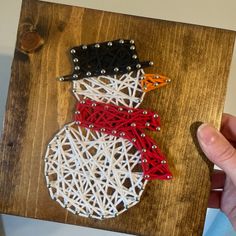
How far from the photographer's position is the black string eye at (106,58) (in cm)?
51

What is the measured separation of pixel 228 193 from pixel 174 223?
0.85ft

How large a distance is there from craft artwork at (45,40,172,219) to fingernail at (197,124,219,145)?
2.3 inches

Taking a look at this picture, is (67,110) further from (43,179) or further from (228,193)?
(228,193)

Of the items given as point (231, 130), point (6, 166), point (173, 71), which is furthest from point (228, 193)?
point (6, 166)

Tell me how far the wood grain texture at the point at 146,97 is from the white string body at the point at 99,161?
0.02 meters

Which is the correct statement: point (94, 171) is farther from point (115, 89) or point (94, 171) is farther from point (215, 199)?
point (215, 199)

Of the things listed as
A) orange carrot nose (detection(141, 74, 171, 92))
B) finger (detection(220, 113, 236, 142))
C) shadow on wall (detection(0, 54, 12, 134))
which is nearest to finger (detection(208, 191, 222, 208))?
finger (detection(220, 113, 236, 142))

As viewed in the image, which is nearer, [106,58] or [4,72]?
[106,58]

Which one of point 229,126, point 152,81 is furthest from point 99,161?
point 229,126

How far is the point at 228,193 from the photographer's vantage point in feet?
2.45

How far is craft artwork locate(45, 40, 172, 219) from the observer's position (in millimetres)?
515

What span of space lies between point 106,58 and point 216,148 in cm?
20

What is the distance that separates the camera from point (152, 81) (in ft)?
1.69

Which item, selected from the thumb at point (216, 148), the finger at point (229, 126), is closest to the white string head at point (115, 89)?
the thumb at point (216, 148)
